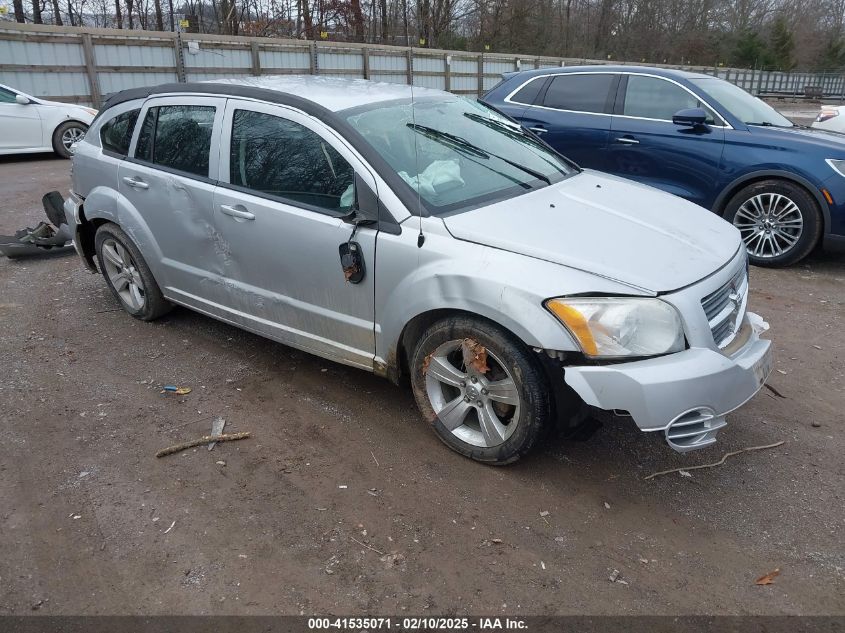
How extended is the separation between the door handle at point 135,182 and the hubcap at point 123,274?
0.54 meters

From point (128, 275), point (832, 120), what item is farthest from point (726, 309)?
point (832, 120)

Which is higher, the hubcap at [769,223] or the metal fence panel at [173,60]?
the metal fence panel at [173,60]

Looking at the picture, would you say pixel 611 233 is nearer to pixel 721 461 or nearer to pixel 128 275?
pixel 721 461

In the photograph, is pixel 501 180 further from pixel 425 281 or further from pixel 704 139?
pixel 704 139

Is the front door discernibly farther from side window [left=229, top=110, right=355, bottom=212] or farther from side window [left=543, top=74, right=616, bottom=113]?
side window [left=543, top=74, right=616, bottom=113]

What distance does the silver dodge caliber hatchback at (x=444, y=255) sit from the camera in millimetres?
2781

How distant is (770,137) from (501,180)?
12.5ft

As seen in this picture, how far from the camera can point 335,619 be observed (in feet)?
7.92

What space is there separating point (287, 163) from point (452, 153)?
3.01ft

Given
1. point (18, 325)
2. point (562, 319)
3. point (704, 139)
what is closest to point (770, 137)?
point (704, 139)

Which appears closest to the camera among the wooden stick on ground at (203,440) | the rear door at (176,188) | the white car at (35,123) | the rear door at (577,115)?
the wooden stick on ground at (203,440)

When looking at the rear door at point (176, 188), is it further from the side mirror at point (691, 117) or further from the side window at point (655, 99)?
the side window at point (655, 99)

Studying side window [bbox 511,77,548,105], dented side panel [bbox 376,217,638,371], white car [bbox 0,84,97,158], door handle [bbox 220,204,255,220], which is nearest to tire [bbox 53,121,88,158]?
white car [bbox 0,84,97,158]

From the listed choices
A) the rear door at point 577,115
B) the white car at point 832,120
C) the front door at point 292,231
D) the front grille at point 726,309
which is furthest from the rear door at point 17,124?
the white car at point 832,120
